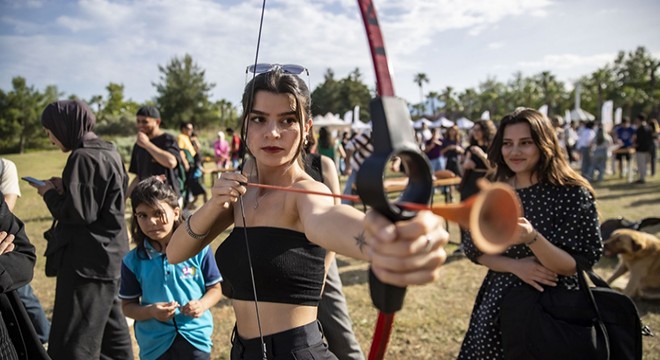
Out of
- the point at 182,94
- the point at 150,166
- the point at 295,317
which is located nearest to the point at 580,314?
the point at 295,317

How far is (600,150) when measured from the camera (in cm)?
1398

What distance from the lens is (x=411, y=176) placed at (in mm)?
933

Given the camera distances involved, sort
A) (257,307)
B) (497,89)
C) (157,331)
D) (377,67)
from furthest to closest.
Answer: (497,89) < (157,331) < (257,307) < (377,67)

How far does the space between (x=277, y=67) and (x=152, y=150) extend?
4134 millimetres

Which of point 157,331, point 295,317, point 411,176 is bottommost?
point 157,331

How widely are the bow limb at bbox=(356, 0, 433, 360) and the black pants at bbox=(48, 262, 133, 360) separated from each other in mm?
2726

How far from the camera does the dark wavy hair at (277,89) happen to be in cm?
165

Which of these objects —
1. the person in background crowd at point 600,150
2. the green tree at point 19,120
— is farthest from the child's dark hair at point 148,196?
the person in background crowd at point 600,150

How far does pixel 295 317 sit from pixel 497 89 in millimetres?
102096

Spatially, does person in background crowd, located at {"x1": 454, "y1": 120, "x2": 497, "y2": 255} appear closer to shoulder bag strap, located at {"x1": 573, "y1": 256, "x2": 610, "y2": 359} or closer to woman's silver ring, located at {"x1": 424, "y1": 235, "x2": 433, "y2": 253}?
shoulder bag strap, located at {"x1": 573, "y1": 256, "x2": 610, "y2": 359}

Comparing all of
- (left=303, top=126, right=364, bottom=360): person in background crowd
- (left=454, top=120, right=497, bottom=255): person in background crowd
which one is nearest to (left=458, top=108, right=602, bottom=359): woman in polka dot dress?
(left=303, top=126, right=364, bottom=360): person in background crowd

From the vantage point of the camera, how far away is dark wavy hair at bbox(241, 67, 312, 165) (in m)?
1.65

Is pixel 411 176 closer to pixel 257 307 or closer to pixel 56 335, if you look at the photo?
pixel 257 307

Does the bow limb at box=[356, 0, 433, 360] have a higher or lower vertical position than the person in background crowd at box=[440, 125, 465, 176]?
higher
